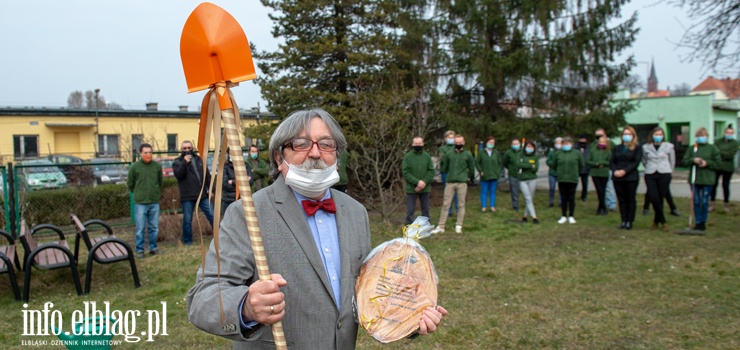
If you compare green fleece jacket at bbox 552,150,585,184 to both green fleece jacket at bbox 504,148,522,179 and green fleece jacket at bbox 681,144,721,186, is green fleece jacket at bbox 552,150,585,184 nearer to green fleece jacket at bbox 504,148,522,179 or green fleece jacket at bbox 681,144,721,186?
green fleece jacket at bbox 504,148,522,179

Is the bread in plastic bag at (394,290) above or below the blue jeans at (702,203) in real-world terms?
above

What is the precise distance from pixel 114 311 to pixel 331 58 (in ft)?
37.1

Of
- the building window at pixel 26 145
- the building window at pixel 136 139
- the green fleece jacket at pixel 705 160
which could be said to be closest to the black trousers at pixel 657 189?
the green fleece jacket at pixel 705 160

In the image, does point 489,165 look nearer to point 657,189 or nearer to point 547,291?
point 657,189

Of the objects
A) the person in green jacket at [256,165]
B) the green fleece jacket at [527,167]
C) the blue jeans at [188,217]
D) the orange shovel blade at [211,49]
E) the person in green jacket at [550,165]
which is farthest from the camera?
the person in green jacket at [550,165]

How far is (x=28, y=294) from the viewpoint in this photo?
6.54 meters

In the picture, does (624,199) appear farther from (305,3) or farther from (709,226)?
(305,3)

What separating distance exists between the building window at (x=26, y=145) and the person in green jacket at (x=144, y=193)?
98.8 ft

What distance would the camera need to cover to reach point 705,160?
10.4m

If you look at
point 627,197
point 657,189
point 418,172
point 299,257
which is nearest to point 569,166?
point 627,197

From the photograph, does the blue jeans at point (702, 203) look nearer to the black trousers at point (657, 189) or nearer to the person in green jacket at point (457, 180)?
the black trousers at point (657, 189)

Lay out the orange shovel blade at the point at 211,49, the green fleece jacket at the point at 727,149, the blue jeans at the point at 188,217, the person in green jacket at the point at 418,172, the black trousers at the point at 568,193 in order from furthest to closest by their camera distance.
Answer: the green fleece jacket at the point at 727,149
the black trousers at the point at 568,193
the person in green jacket at the point at 418,172
the blue jeans at the point at 188,217
the orange shovel blade at the point at 211,49

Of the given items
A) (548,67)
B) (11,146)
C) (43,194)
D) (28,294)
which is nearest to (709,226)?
(548,67)

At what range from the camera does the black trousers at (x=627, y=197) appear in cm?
1048
